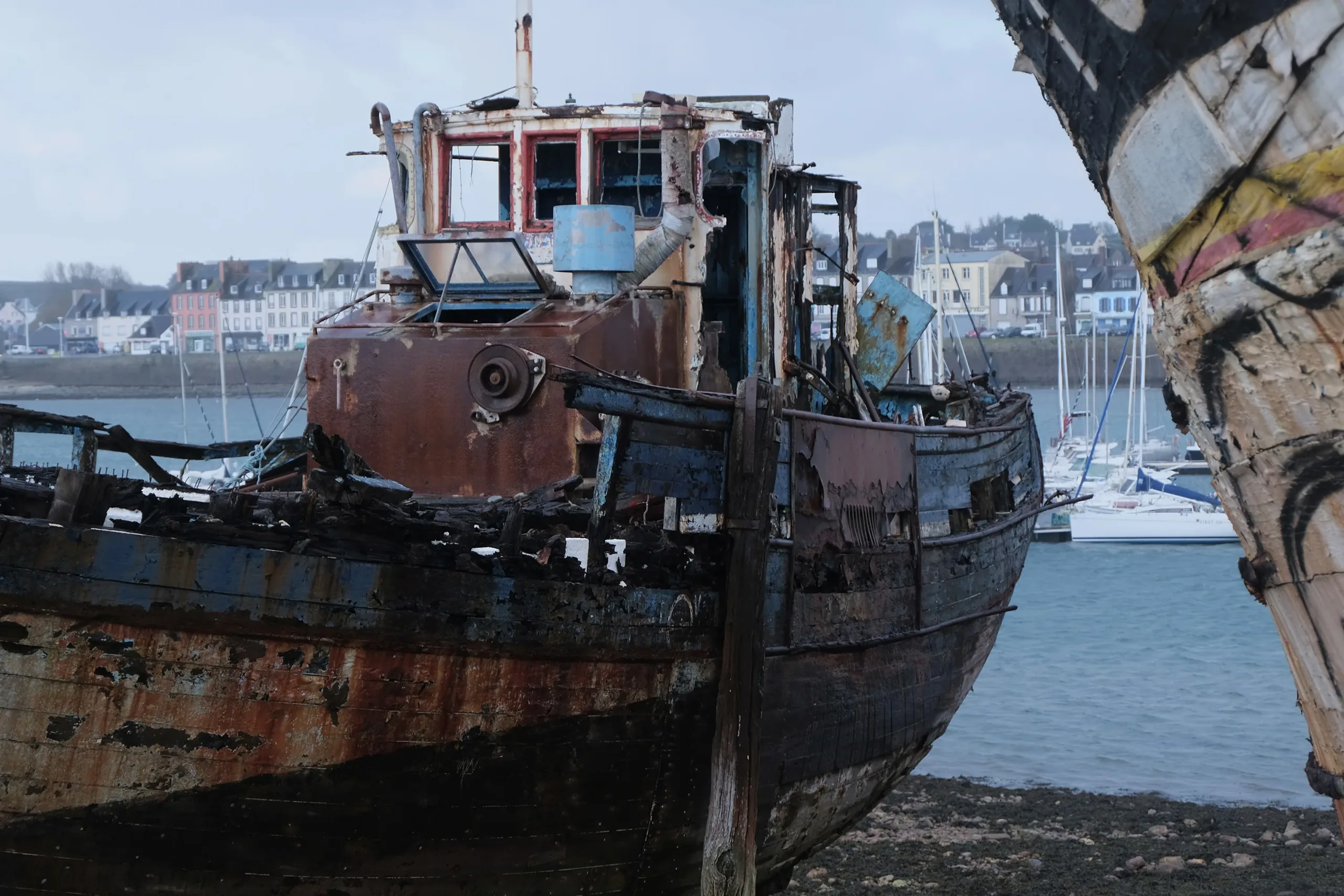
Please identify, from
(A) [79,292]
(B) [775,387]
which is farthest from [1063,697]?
(A) [79,292]

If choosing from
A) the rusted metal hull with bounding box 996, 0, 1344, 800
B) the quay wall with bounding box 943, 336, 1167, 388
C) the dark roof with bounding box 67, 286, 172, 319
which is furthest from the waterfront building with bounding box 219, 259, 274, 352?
the rusted metal hull with bounding box 996, 0, 1344, 800

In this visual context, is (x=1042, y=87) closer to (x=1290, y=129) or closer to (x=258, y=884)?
(x=1290, y=129)

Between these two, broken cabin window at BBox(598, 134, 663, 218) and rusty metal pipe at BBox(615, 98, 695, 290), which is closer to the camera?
rusty metal pipe at BBox(615, 98, 695, 290)

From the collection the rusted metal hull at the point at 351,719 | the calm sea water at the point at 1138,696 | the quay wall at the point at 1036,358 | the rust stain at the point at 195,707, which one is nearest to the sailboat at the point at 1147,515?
the calm sea water at the point at 1138,696

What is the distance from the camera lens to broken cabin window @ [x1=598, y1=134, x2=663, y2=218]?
315 inches

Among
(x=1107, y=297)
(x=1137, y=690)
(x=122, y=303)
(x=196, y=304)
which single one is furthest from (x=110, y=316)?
(x=1137, y=690)

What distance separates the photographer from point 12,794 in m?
4.71

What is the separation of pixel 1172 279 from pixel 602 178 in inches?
217

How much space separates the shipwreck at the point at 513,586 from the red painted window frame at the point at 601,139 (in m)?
0.02

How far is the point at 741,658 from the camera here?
18.9ft

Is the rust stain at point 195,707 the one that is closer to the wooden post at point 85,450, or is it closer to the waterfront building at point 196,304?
the wooden post at point 85,450

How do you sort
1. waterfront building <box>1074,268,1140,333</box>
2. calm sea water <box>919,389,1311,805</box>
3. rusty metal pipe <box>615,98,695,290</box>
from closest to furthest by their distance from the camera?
rusty metal pipe <box>615,98,695,290</box>
calm sea water <box>919,389,1311,805</box>
waterfront building <box>1074,268,1140,333</box>

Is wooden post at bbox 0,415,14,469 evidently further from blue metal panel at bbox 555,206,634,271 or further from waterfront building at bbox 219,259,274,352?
waterfront building at bbox 219,259,274,352

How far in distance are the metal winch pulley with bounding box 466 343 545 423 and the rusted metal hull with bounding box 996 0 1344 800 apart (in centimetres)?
363
